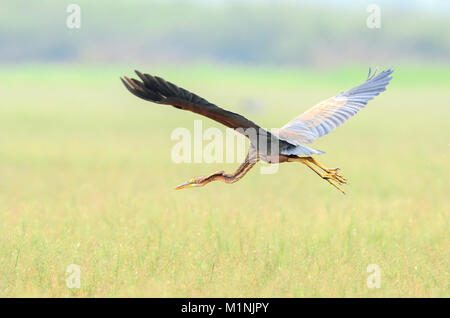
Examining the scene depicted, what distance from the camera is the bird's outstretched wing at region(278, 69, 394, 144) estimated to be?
723cm

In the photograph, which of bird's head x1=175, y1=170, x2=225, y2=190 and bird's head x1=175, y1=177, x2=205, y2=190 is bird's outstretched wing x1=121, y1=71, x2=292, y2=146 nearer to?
bird's head x1=175, y1=170, x2=225, y2=190

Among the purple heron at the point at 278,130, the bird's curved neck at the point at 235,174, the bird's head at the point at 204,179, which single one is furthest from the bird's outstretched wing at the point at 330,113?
the bird's head at the point at 204,179

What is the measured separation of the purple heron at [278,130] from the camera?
5.80m

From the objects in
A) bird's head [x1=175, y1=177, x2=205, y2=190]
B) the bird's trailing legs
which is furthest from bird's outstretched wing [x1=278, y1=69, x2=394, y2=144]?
bird's head [x1=175, y1=177, x2=205, y2=190]

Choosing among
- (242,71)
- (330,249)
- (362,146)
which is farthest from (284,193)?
(242,71)

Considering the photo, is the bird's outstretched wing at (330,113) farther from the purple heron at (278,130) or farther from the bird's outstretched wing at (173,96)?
the bird's outstretched wing at (173,96)

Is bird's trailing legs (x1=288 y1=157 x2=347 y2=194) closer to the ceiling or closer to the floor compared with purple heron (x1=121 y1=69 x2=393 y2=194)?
closer to the floor

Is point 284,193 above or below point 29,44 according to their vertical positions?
below

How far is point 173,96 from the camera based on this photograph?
19.1 ft

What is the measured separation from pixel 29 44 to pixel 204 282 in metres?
88.8

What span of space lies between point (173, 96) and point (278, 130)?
1.63m

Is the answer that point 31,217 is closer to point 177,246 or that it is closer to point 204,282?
point 177,246

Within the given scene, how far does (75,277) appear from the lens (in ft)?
22.5

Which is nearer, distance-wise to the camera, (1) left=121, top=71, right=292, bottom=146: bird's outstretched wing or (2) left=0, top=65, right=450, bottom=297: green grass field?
(1) left=121, top=71, right=292, bottom=146: bird's outstretched wing
